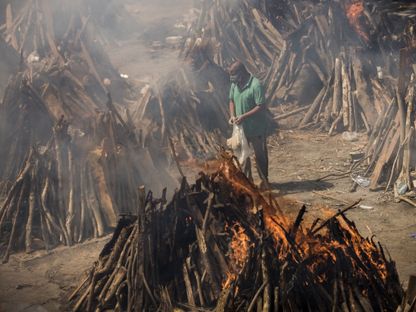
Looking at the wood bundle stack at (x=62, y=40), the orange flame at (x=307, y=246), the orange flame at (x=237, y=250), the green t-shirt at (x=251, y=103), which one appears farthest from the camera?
the wood bundle stack at (x=62, y=40)

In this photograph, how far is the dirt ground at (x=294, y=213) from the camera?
6793mm

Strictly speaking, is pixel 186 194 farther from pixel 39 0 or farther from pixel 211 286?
pixel 39 0

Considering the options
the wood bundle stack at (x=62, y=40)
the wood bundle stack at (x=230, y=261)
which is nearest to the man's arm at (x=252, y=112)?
the wood bundle stack at (x=230, y=261)

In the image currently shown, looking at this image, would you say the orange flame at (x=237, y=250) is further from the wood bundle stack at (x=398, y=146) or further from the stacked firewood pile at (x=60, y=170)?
the wood bundle stack at (x=398, y=146)

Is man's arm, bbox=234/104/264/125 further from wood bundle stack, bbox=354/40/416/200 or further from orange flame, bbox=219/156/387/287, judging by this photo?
orange flame, bbox=219/156/387/287

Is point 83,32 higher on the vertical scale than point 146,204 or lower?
higher

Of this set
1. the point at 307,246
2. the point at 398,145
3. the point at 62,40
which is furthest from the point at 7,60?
the point at 307,246

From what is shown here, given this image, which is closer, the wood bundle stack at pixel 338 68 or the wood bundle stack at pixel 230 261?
the wood bundle stack at pixel 230 261

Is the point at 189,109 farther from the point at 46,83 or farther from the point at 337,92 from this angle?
the point at 337,92

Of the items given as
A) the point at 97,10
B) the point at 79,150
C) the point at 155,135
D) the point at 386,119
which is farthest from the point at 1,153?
the point at 97,10

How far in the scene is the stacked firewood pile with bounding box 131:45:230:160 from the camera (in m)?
11.9

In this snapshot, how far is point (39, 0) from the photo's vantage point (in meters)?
17.3

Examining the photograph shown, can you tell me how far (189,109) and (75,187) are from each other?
4.29 metres

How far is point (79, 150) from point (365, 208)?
442 centimetres
